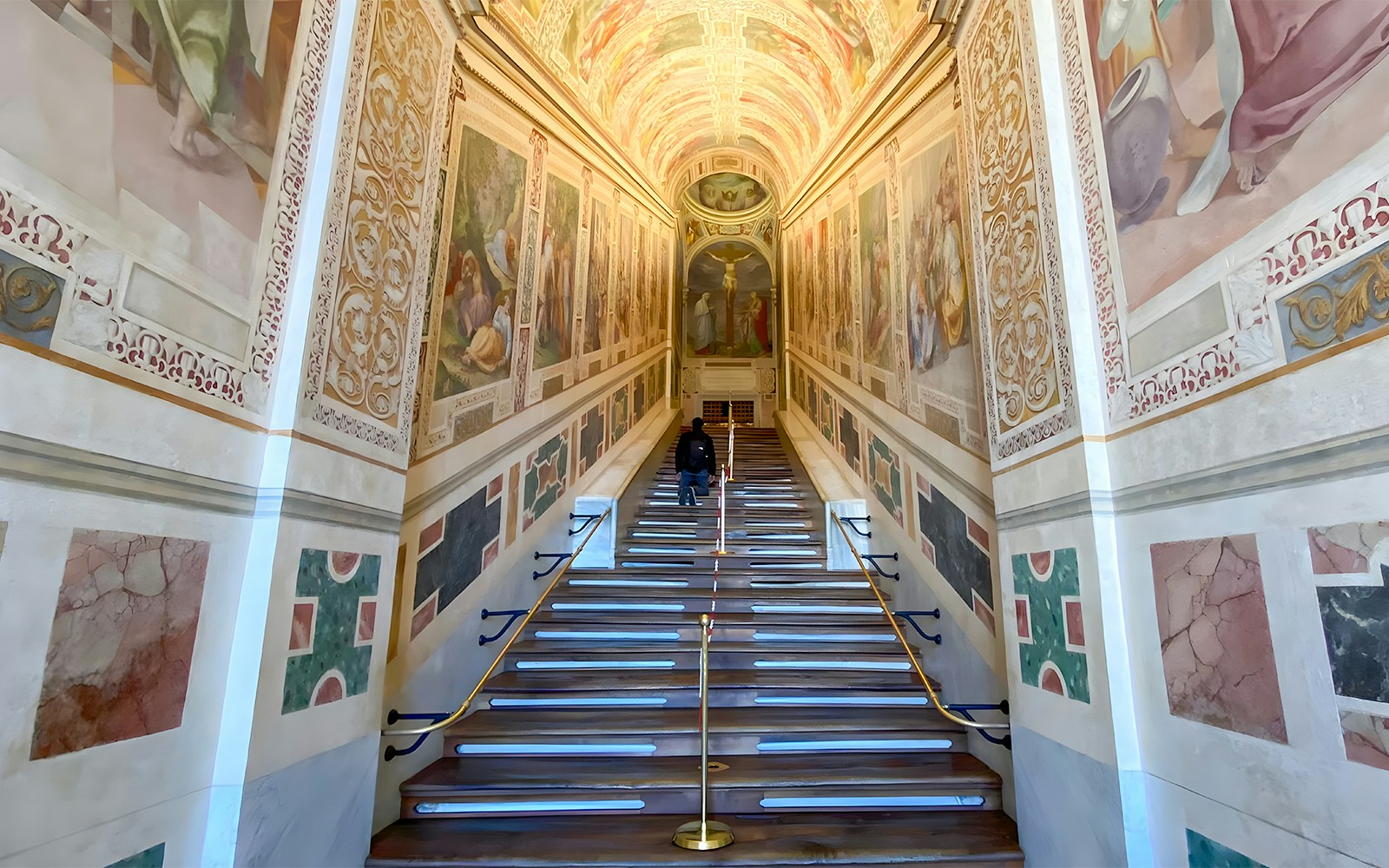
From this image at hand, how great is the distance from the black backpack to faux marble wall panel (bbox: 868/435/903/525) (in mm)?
2189

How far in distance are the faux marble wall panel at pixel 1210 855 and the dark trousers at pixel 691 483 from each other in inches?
249

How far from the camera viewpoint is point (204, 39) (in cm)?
248

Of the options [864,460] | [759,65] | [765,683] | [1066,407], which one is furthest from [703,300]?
[1066,407]

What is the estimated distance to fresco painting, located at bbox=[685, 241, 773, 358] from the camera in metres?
→ 15.2

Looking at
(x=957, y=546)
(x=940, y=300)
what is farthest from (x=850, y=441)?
(x=957, y=546)

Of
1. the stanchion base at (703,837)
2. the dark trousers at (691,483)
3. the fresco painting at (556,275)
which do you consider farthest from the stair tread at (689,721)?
the dark trousers at (691,483)

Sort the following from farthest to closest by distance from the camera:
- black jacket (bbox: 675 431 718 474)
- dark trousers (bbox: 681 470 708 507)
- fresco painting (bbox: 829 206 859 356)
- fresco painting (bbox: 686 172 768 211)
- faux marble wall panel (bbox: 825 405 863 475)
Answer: fresco painting (bbox: 686 172 768 211) < black jacket (bbox: 675 431 718 474) < dark trousers (bbox: 681 470 708 507) < fresco painting (bbox: 829 206 859 356) < faux marble wall panel (bbox: 825 405 863 475)

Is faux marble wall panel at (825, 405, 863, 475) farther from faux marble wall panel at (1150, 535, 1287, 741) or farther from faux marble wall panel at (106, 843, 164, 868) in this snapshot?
faux marble wall panel at (106, 843, 164, 868)

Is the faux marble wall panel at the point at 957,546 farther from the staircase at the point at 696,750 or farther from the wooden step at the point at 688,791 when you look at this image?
the wooden step at the point at 688,791

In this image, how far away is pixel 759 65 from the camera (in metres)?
9.83

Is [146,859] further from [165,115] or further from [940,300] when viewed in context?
[940,300]

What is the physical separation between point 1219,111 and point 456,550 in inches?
179

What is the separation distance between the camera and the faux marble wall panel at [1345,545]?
1.78 m

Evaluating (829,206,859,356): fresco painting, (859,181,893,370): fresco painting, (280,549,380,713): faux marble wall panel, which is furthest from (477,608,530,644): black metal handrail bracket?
(829,206,859,356): fresco painting
